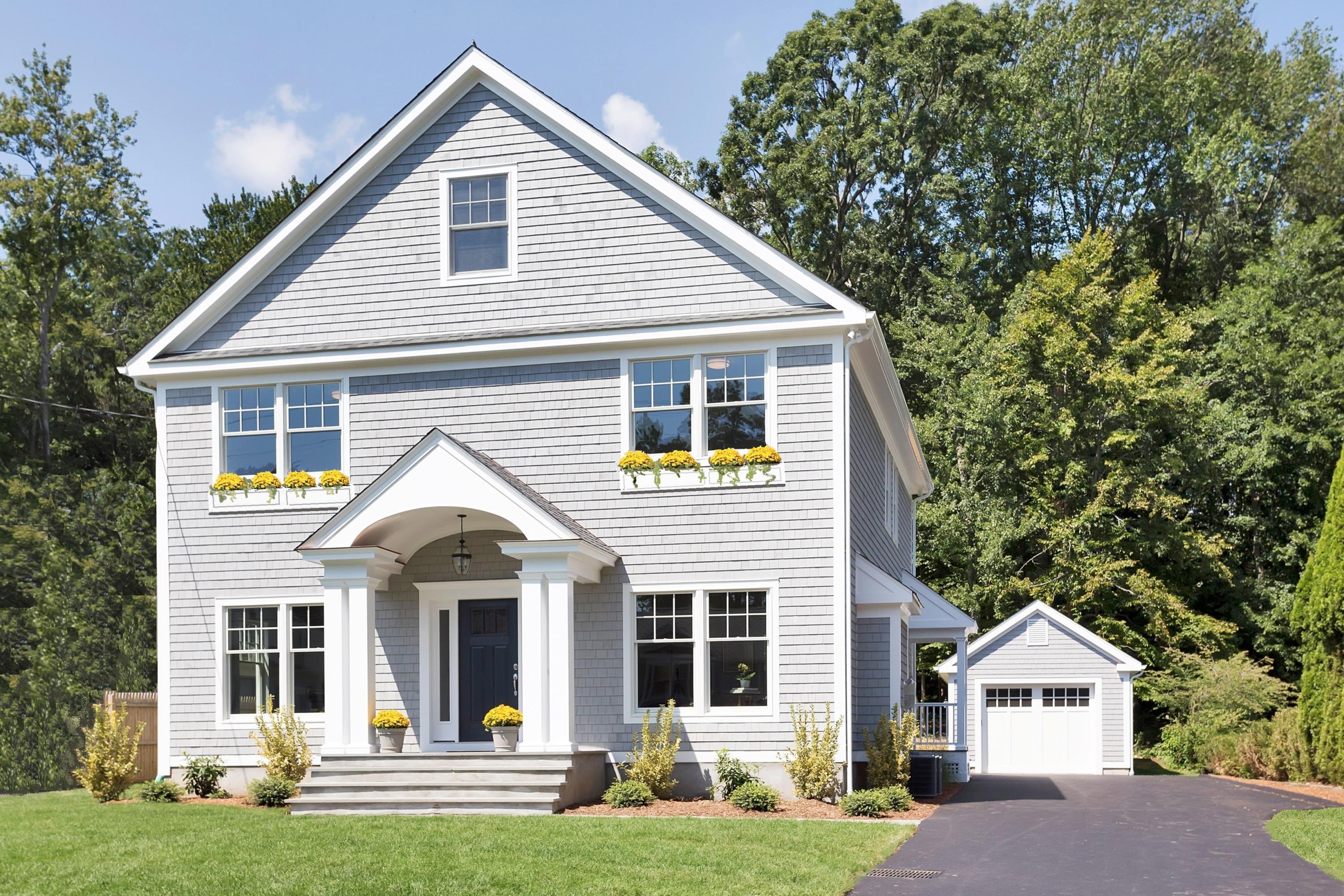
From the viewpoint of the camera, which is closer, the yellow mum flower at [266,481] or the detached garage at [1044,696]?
the yellow mum flower at [266,481]

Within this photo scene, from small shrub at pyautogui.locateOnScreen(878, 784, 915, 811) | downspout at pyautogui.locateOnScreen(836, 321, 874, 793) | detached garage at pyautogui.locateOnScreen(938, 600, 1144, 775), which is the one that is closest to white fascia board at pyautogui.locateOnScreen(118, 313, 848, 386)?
downspout at pyautogui.locateOnScreen(836, 321, 874, 793)

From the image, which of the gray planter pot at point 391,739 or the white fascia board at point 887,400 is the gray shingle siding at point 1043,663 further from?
the gray planter pot at point 391,739

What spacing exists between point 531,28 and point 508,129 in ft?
12.2

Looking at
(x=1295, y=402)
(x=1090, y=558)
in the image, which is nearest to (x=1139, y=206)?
(x=1295, y=402)

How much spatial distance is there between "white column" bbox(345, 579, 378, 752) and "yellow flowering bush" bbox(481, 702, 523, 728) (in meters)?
1.57

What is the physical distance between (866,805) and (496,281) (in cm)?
821

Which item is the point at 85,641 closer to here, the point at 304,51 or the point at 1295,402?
the point at 304,51

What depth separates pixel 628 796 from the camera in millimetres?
14906

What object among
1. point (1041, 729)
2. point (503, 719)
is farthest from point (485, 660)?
point (1041, 729)

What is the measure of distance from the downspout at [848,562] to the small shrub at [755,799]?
1229 mm

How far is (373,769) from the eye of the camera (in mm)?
15375

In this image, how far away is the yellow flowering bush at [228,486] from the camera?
17547 mm

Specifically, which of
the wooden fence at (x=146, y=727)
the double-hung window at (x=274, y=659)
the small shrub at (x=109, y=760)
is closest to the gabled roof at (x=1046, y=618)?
the double-hung window at (x=274, y=659)

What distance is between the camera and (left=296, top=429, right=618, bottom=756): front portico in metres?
15.4
